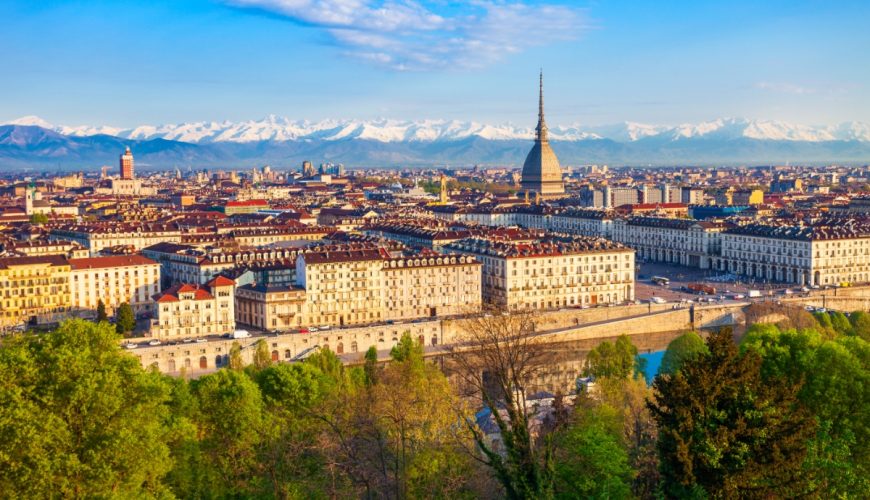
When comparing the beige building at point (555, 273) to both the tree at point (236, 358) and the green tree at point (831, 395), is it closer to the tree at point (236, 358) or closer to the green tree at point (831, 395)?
the tree at point (236, 358)

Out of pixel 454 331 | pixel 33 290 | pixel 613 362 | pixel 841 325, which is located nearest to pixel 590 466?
pixel 613 362

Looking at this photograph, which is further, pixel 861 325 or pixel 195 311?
pixel 195 311

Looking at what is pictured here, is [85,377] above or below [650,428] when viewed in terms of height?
above

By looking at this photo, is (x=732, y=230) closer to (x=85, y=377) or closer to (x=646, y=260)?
(x=646, y=260)

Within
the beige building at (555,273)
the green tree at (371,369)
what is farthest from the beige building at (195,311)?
the beige building at (555,273)

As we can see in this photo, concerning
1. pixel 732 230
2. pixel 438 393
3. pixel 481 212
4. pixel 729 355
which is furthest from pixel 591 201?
pixel 729 355

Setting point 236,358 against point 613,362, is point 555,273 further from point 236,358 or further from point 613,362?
point 613,362
